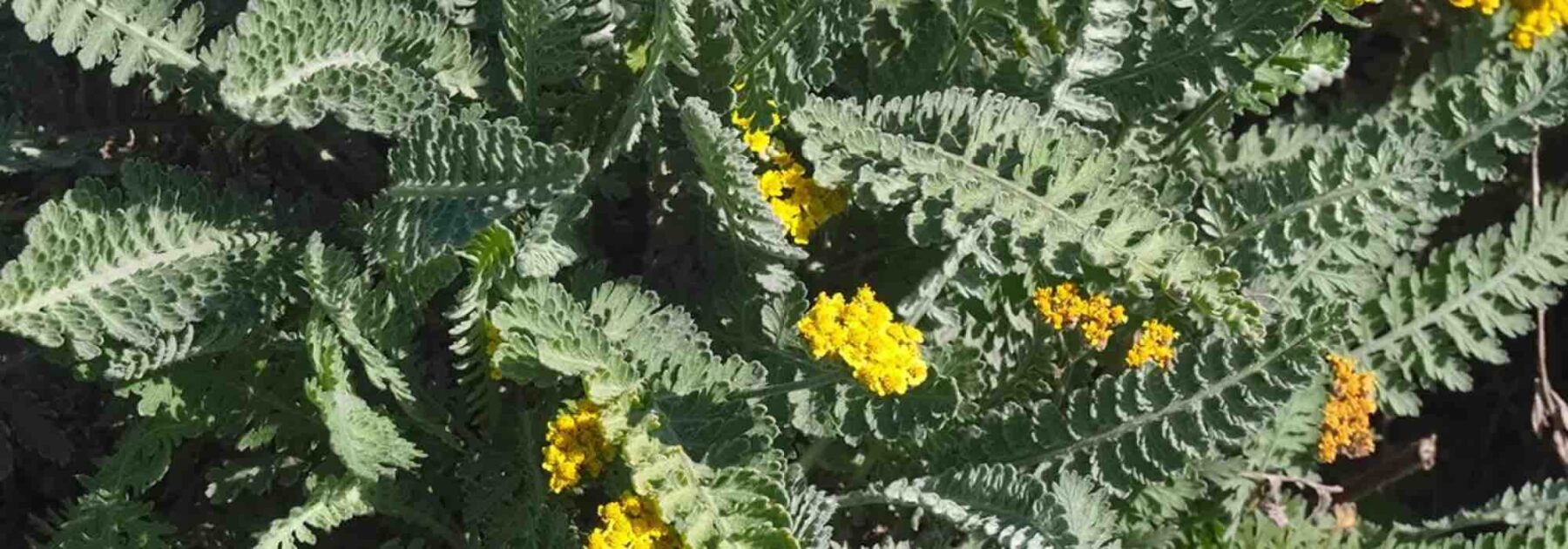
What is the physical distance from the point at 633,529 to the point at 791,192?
66cm

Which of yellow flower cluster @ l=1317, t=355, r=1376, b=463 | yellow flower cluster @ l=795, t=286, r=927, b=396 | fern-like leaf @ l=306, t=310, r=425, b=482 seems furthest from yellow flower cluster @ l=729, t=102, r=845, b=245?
yellow flower cluster @ l=1317, t=355, r=1376, b=463

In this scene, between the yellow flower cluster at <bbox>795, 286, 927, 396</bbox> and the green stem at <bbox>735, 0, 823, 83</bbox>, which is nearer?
the yellow flower cluster at <bbox>795, 286, 927, 396</bbox>

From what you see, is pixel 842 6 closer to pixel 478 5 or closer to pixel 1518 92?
pixel 478 5

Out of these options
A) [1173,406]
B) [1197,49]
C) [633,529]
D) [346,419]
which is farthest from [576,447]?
[1197,49]

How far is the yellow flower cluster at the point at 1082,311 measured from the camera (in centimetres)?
276

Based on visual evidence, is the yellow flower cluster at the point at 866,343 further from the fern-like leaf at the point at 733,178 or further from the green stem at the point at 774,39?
the green stem at the point at 774,39

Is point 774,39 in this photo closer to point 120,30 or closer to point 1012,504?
point 1012,504

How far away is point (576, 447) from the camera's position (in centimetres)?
251

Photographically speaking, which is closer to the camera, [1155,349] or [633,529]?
[633,529]

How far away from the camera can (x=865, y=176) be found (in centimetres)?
244

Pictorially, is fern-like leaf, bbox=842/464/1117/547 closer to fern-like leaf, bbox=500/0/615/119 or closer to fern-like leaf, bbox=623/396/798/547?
fern-like leaf, bbox=623/396/798/547

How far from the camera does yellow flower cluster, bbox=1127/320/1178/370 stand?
279 centimetres

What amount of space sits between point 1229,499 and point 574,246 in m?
1.39

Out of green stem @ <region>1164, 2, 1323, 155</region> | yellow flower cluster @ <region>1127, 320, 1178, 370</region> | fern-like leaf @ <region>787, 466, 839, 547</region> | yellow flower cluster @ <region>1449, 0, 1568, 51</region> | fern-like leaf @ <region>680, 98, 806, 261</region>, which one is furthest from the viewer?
green stem @ <region>1164, 2, 1323, 155</region>
